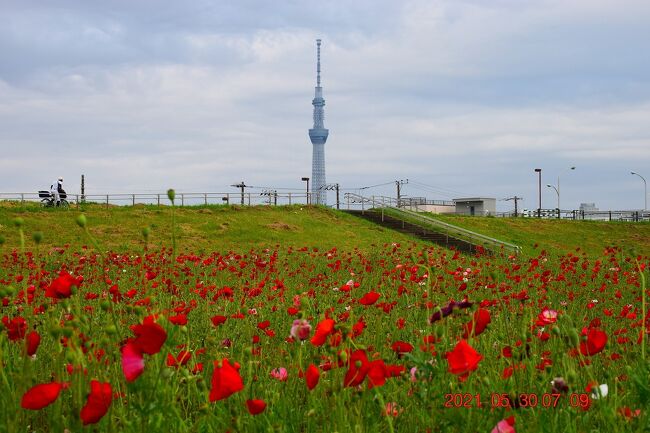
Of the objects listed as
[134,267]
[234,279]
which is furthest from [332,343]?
[134,267]

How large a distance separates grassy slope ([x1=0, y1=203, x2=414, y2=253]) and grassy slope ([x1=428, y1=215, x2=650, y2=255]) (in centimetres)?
644

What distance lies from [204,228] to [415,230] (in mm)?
9528

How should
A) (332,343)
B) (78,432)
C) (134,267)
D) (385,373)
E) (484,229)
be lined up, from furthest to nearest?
1. (484,229)
2. (134,267)
3. (332,343)
4. (78,432)
5. (385,373)

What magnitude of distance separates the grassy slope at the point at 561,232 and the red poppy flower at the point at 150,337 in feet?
91.8

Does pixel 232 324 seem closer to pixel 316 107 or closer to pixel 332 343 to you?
pixel 332 343

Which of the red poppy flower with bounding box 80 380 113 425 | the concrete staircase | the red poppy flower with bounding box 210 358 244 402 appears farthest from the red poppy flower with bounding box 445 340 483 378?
the concrete staircase

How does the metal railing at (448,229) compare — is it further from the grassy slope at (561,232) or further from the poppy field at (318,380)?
the poppy field at (318,380)

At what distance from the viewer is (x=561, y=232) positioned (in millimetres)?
35500

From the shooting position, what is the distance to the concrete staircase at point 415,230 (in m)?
27.3

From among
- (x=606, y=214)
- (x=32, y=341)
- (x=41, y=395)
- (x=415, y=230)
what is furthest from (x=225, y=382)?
(x=606, y=214)

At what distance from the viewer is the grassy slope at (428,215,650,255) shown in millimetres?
31781

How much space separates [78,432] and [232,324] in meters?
4.09

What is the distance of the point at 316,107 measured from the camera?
141 meters

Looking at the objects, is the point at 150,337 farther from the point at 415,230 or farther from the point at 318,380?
the point at 415,230
